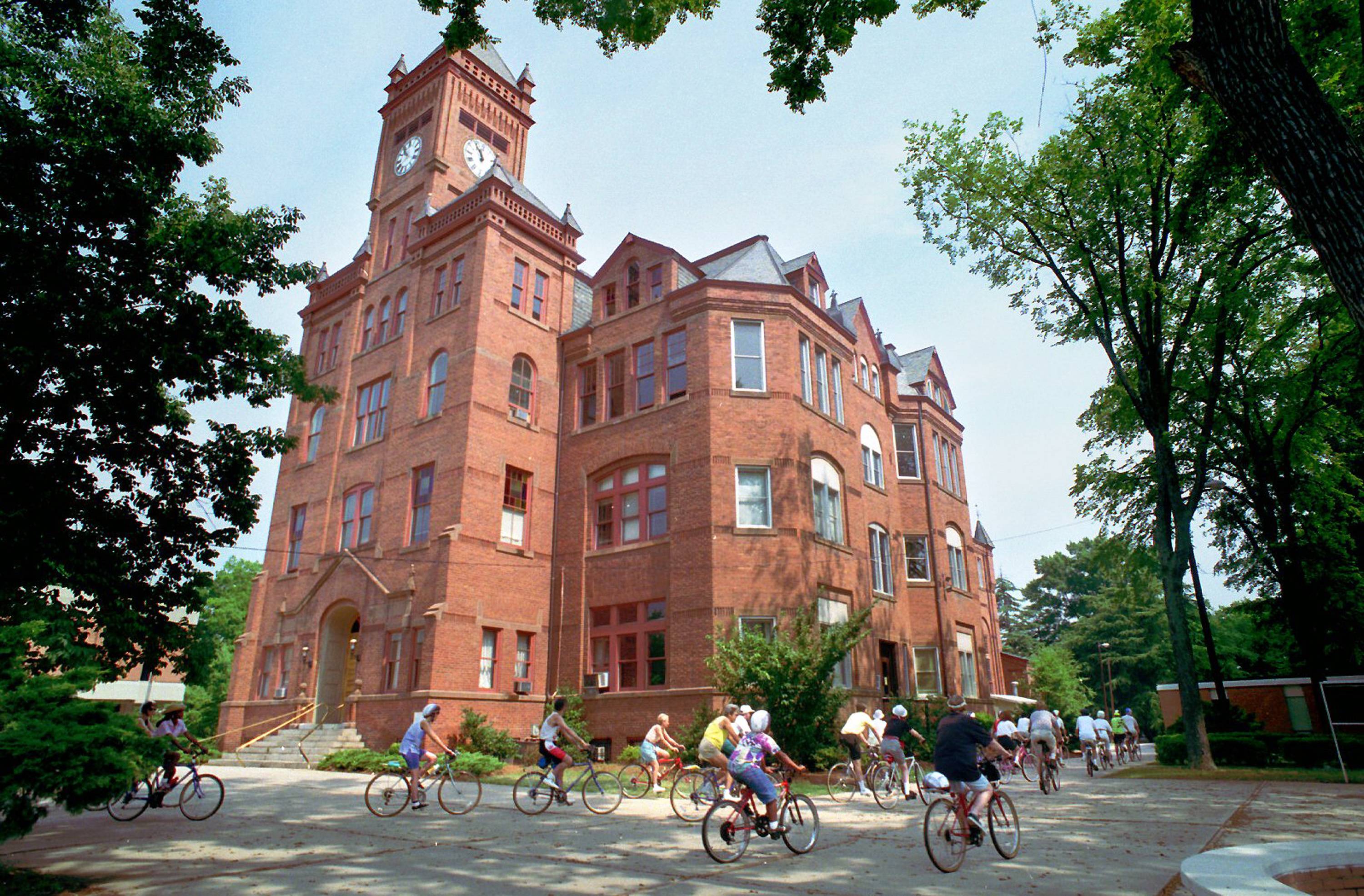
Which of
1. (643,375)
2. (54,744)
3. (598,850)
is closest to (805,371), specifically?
(643,375)

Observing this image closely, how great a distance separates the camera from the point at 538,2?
973cm

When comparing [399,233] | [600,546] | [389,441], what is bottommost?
[600,546]

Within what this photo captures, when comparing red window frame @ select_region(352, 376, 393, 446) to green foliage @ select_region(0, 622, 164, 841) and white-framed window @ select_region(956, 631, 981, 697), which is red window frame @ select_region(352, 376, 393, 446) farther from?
white-framed window @ select_region(956, 631, 981, 697)

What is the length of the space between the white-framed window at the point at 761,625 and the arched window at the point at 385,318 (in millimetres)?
17702

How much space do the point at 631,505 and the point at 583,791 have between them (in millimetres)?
12577

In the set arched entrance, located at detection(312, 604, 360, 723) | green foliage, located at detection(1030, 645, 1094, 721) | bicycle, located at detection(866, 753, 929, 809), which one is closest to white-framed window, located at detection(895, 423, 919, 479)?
bicycle, located at detection(866, 753, 929, 809)

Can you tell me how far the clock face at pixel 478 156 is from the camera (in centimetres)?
3328

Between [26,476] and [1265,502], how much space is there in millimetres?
34367

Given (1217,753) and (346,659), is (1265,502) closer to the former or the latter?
(1217,753)

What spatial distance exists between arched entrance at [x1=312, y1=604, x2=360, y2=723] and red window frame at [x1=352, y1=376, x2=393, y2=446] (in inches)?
245

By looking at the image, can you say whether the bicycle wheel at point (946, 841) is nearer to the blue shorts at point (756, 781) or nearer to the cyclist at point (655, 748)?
the blue shorts at point (756, 781)

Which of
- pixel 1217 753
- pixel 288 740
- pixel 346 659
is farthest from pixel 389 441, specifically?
pixel 1217 753

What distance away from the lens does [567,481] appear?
2714cm

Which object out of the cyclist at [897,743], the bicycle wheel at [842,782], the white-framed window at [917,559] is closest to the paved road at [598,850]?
the cyclist at [897,743]
